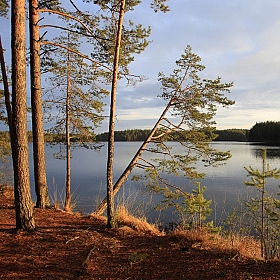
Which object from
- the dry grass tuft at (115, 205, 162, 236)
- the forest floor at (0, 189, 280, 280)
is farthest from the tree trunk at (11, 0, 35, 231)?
the dry grass tuft at (115, 205, 162, 236)

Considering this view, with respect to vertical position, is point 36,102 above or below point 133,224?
above

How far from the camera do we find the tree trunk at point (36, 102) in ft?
21.1

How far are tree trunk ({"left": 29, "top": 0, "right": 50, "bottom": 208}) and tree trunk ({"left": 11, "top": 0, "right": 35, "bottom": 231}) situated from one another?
1.99 m

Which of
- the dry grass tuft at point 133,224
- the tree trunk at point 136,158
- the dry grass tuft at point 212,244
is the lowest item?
the dry grass tuft at point 133,224

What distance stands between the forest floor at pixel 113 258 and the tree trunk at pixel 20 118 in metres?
0.41

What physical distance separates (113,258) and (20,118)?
2.71 m

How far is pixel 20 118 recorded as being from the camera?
14.7ft

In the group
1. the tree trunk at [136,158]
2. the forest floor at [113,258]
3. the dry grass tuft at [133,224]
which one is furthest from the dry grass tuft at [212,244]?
the tree trunk at [136,158]

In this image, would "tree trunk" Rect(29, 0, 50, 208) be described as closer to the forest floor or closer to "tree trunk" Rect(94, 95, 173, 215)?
the forest floor

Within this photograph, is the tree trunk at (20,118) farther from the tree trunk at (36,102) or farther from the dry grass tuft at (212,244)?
the dry grass tuft at (212,244)

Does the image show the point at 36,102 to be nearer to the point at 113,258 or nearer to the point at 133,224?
the point at 133,224

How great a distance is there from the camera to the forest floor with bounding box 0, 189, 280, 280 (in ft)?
10.1

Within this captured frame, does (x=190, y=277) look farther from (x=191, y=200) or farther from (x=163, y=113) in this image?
(x=163, y=113)

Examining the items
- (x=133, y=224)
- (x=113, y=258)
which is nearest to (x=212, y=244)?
(x=113, y=258)
